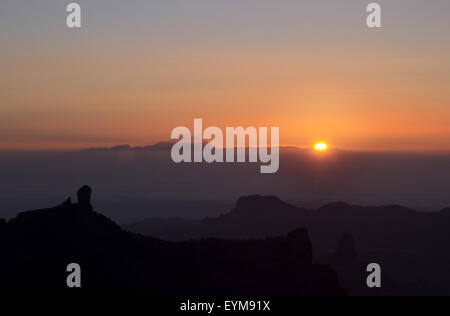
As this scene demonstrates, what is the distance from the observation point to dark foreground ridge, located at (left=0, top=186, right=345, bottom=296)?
93000 mm

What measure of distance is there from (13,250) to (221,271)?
2803 cm

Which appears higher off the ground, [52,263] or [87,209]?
[87,209]

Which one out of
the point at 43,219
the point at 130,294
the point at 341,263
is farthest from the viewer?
the point at 341,263

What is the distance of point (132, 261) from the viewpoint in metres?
97.4

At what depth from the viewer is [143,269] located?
9650cm

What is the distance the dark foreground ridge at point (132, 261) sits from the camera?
93.0 m

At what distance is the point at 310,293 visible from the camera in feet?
332

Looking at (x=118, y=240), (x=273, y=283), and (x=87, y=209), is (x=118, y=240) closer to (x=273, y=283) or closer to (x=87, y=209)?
(x=87, y=209)
